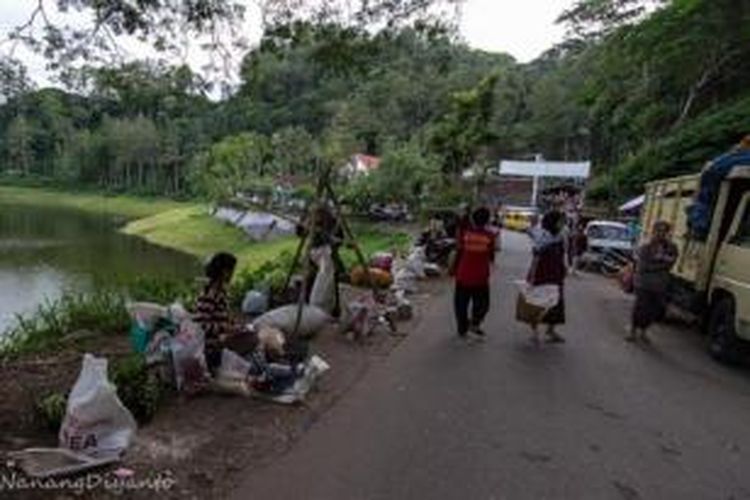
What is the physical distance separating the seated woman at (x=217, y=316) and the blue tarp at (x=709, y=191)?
677 centimetres

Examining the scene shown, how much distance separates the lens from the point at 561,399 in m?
7.82

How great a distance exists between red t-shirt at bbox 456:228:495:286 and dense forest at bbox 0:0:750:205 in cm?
210

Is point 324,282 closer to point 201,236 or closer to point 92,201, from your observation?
point 201,236

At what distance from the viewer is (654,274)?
11.0 metres

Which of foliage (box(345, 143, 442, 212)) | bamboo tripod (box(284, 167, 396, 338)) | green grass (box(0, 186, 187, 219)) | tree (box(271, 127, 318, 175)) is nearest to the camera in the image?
bamboo tripod (box(284, 167, 396, 338))

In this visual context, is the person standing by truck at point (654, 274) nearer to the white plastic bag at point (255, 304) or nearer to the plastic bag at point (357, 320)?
the plastic bag at point (357, 320)

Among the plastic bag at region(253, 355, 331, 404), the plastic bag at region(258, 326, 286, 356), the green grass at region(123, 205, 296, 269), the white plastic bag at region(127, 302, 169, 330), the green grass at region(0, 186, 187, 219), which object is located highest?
the white plastic bag at region(127, 302, 169, 330)

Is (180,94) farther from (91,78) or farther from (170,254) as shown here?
(170,254)

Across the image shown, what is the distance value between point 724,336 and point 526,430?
461cm

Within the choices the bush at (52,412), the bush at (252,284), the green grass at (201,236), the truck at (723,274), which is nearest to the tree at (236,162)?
the green grass at (201,236)

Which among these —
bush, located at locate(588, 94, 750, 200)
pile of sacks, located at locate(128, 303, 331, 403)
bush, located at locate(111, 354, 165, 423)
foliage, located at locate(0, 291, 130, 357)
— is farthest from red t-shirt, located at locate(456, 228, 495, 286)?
bush, located at locate(588, 94, 750, 200)

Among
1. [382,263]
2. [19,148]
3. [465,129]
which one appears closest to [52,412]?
[382,263]

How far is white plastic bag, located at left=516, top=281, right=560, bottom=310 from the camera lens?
34.8ft

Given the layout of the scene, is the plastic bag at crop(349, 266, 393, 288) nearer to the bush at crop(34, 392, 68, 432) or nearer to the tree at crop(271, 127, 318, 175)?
the bush at crop(34, 392, 68, 432)
